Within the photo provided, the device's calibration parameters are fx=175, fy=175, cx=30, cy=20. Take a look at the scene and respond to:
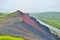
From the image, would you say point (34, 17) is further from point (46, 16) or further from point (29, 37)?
point (29, 37)

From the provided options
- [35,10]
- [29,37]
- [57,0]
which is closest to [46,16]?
[35,10]

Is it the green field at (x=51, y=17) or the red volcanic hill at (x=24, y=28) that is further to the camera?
the green field at (x=51, y=17)

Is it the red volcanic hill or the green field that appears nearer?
the red volcanic hill

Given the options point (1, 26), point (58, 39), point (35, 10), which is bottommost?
point (58, 39)
